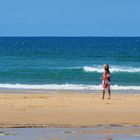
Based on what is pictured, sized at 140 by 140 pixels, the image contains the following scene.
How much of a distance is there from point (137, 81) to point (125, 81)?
0.67 m

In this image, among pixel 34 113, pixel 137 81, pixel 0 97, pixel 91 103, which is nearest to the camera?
pixel 34 113

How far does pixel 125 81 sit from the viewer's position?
3609 cm

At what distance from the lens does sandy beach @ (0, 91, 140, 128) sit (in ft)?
52.7

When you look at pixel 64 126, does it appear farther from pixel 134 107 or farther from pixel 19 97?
pixel 19 97

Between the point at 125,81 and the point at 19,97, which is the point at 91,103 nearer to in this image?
the point at 19,97

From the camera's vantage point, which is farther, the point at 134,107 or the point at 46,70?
the point at 46,70

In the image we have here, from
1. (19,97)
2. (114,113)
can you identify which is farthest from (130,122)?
(19,97)

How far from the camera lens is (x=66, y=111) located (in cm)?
1834

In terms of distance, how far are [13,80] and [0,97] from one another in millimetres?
14042

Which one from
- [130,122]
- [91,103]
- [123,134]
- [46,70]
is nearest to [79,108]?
[91,103]

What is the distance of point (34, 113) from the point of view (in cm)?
1788

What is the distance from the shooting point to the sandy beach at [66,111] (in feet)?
52.7

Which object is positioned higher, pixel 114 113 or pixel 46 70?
pixel 46 70

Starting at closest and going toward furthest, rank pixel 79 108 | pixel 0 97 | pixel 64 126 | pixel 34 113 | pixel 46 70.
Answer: pixel 64 126
pixel 34 113
pixel 79 108
pixel 0 97
pixel 46 70
